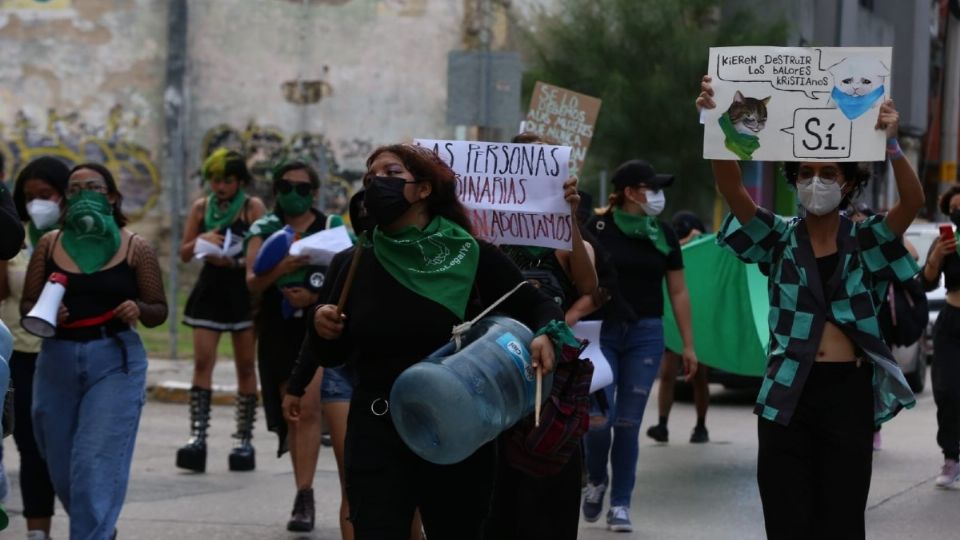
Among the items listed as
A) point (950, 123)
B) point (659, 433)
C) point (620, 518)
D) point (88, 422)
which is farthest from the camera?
point (950, 123)

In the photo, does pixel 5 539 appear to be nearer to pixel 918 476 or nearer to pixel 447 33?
pixel 918 476

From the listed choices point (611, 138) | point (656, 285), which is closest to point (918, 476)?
point (656, 285)

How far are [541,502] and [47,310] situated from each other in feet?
7.75

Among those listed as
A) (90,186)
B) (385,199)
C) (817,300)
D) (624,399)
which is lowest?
(624,399)

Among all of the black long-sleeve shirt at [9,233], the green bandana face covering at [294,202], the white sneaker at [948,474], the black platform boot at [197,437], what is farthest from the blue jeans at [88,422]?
the white sneaker at [948,474]

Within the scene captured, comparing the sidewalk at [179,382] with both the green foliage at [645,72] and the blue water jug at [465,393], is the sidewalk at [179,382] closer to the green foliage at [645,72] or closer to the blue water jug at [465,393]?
the green foliage at [645,72]

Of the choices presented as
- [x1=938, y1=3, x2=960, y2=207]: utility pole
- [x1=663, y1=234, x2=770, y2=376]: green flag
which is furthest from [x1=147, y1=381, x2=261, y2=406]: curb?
[x1=938, y1=3, x2=960, y2=207]: utility pole

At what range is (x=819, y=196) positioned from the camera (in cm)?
600

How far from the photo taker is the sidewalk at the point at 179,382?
15.3 meters

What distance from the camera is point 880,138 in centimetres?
588

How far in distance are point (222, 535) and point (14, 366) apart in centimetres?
138

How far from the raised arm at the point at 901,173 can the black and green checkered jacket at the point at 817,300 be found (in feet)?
0.36

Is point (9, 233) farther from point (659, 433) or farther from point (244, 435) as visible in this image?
point (659, 433)

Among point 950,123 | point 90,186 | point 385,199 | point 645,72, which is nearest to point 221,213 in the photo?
point 90,186
